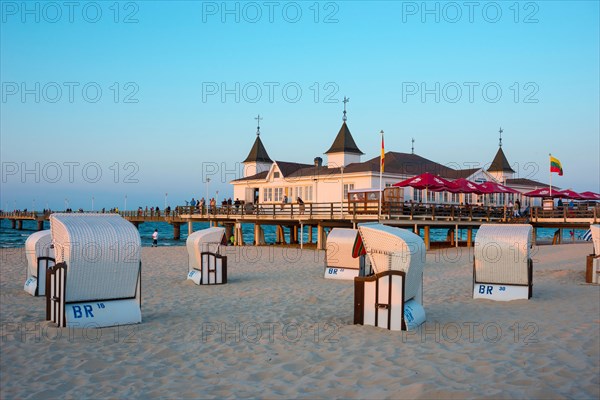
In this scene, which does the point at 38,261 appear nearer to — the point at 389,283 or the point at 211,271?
the point at 211,271

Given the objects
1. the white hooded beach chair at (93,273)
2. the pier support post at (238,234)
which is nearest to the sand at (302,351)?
the white hooded beach chair at (93,273)

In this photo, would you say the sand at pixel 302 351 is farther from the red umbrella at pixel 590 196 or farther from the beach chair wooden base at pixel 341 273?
the red umbrella at pixel 590 196

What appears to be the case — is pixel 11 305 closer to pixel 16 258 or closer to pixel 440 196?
pixel 16 258

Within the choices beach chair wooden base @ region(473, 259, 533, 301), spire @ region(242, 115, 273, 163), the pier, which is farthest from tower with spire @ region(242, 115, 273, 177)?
beach chair wooden base @ region(473, 259, 533, 301)

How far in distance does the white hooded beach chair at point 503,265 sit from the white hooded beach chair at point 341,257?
481 centimetres

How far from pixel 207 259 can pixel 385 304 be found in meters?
7.92

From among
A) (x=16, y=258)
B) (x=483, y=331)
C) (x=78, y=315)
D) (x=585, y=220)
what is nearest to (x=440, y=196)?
(x=585, y=220)

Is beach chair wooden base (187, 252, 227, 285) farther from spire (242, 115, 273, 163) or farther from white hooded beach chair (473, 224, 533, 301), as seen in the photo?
spire (242, 115, 273, 163)

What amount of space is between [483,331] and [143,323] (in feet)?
20.2

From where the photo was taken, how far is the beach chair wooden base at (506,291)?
13492 millimetres

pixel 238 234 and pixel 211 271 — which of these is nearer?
pixel 211 271

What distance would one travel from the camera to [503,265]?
13.6 m

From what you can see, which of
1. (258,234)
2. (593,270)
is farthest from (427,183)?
(258,234)

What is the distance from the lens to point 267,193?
41312mm
